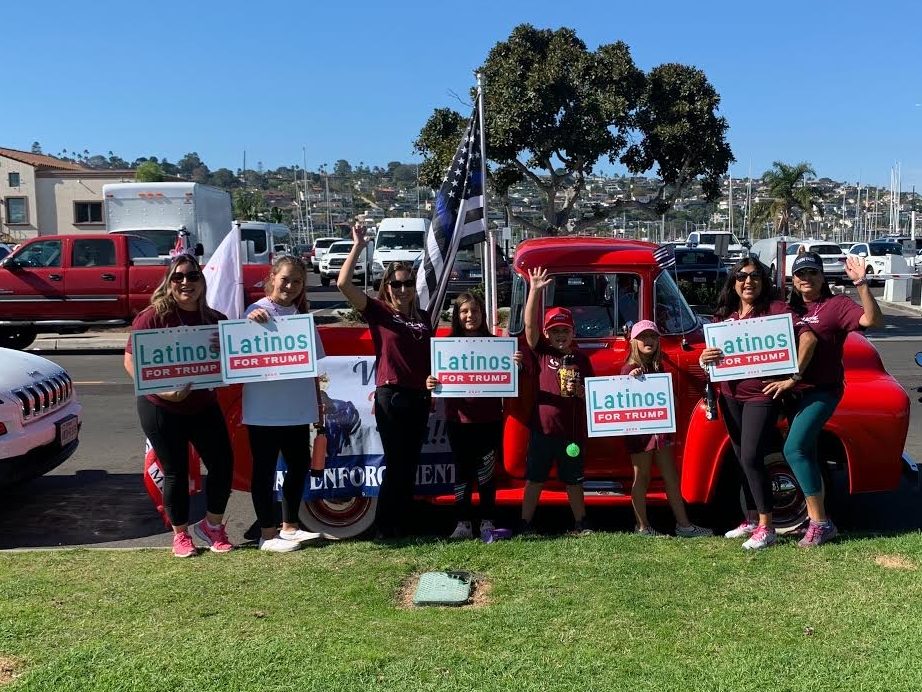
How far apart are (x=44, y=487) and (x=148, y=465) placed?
2359 millimetres

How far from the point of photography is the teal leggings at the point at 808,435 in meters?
5.40

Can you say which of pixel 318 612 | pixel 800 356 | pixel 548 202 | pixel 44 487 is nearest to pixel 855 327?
pixel 800 356

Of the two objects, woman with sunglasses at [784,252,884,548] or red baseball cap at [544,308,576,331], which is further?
red baseball cap at [544,308,576,331]

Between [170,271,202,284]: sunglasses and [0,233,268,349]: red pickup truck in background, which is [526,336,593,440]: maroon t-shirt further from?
[0,233,268,349]: red pickup truck in background

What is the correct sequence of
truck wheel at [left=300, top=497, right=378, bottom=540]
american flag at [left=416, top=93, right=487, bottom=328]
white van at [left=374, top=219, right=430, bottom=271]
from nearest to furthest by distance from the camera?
truck wheel at [left=300, top=497, right=378, bottom=540] < american flag at [left=416, top=93, right=487, bottom=328] < white van at [left=374, top=219, right=430, bottom=271]

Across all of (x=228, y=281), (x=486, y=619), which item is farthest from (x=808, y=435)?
(x=228, y=281)

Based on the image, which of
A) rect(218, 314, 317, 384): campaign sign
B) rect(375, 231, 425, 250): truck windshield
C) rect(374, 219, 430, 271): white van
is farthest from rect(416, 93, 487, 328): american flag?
rect(375, 231, 425, 250): truck windshield

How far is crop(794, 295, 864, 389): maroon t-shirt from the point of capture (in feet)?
17.5

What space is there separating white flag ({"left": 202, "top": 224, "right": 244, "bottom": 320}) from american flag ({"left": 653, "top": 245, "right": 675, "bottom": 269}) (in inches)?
109

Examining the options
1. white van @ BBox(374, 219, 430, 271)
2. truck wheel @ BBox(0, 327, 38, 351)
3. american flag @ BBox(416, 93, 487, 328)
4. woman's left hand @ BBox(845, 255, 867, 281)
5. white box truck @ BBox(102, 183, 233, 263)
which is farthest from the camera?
white van @ BBox(374, 219, 430, 271)

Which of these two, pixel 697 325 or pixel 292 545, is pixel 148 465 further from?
pixel 697 325

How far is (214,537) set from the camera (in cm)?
571


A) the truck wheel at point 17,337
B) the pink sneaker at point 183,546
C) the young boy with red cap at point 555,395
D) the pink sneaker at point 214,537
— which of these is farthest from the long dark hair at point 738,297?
the truck wheel at point 17,337

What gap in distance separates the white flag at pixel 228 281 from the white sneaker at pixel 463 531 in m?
2.08
